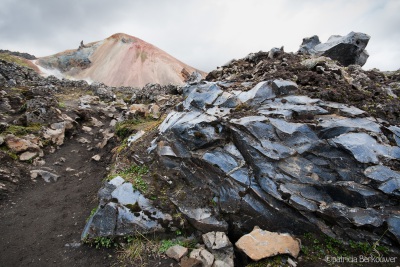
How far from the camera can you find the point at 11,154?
458 inches

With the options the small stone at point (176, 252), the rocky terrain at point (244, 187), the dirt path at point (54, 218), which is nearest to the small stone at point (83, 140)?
the dirt path at point (54, 218)

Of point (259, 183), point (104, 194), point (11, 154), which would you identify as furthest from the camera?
point (11, 154)

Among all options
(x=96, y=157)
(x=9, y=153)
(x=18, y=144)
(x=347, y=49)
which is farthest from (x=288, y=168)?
(x=18, y=144)

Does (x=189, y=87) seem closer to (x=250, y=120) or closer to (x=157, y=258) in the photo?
(x=250, y=120)

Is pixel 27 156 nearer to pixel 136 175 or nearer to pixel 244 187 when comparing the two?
pixel 136 175

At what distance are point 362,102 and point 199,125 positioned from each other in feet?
20.9

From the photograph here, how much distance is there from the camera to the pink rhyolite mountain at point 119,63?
52594 millimetres

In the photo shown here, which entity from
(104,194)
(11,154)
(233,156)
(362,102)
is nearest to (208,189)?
(233,156)

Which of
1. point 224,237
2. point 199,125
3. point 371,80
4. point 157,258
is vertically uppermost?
point 371,80

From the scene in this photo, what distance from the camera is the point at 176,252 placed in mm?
6543

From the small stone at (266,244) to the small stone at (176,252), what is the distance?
1.65m

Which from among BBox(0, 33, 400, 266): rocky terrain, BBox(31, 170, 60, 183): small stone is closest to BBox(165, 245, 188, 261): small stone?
BBox(0, 33, 400, 266): rocky terrain

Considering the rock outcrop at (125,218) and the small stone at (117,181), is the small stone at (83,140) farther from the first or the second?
the rock outcrop at (125,218)

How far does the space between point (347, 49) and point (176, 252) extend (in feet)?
51.5
